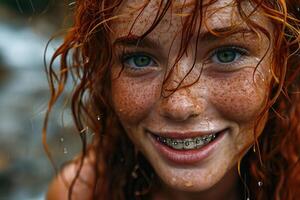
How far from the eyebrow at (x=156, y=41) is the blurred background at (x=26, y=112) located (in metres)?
2.15

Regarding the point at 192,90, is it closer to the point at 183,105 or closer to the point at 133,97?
the point at 183,105

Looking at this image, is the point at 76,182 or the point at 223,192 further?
the point at 76,182

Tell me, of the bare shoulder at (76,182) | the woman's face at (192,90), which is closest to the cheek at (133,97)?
the woman's face at (192,90)

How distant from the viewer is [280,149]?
6.45 ft

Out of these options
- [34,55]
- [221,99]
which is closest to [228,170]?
[221,99]

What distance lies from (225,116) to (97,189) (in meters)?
0.60

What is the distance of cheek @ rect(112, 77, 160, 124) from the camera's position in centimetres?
173

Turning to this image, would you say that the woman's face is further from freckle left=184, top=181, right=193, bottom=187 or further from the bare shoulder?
the bare shoulder

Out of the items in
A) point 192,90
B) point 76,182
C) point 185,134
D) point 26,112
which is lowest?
point 26,112

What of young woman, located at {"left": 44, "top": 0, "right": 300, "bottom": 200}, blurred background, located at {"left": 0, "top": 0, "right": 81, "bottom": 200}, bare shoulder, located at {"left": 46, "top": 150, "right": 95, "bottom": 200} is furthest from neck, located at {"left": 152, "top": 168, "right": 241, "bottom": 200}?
blurred background, located at {"left": 0, "top": 0, "right": 81, "bottom": 200}

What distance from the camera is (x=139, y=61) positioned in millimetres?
1762

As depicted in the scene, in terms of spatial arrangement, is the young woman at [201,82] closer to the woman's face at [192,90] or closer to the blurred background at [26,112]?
the woman's face at [192,90]

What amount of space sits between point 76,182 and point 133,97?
58cm

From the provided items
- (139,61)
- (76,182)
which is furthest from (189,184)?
(76,182)
